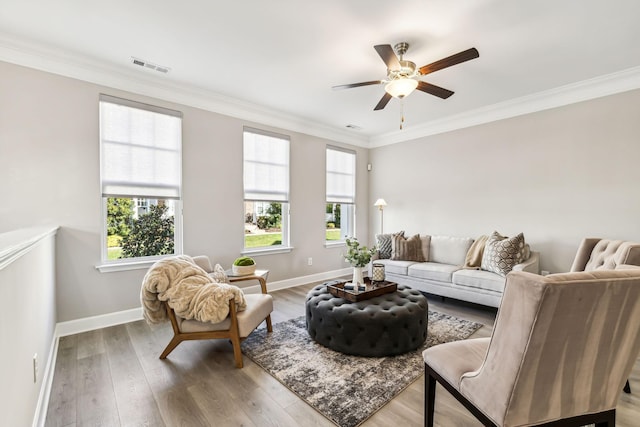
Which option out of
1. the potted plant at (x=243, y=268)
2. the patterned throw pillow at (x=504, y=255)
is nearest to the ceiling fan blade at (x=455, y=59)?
the patterned throw pillow at (x=504, y=255)

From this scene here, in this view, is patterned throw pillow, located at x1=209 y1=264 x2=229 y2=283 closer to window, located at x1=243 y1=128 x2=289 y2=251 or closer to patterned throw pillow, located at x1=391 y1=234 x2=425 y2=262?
window, located at x1=243 y1=128 x2=289 y2=251

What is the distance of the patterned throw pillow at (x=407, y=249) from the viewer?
4.85m

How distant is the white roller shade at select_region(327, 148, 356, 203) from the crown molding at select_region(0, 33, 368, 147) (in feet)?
2.86

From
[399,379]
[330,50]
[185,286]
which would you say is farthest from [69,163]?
[399,379]

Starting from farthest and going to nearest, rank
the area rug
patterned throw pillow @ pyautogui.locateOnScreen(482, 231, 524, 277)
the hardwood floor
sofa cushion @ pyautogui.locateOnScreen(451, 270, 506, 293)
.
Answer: patterned throw pillow @ pyautogui.locateOnScreen(482, 231, 524, 277), sofa cushion @ pyautogui.locateOnScreen(451, 270, 506, 293), the area rug, the hardwood floor

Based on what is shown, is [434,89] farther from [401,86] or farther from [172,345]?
[172,345]

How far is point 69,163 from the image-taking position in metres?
3.10

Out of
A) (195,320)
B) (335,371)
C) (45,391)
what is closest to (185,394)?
(195,320)

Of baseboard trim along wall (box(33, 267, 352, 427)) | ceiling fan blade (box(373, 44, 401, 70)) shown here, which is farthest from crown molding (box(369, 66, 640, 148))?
baseboard trim along wall (box(33, 267, 352, 427))

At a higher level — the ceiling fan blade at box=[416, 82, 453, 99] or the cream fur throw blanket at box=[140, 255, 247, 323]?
the ceiling fan blade at box=[416, 82, 453, 99]

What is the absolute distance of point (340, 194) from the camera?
19.3ft

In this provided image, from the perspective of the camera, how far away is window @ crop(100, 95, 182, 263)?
3346mm

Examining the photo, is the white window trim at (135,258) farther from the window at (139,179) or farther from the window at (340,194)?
the window at (340,194)

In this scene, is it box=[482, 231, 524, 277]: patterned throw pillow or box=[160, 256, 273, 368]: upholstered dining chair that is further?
box=[482, 231, 524, 277]: patterned throw pillow
